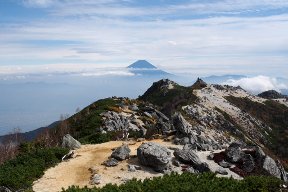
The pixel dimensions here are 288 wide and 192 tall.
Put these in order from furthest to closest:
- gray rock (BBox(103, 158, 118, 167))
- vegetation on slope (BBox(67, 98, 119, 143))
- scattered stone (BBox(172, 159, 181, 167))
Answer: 1. vegetation on slope (BBox(67, 98, 119, 143))
2. scattered stone (BBox(172, 159, 181, 167))
3. gray rock (BBox(103, 158, 118, 167))

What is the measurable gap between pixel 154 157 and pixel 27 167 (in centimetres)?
1251

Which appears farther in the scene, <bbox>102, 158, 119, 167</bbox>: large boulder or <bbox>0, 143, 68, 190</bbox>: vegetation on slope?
<bbox>102, 158, 119, 167</bbox>: large boulder

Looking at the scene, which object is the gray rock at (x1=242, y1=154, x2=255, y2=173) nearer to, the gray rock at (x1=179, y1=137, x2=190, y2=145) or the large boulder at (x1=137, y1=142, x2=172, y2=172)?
the gray rock at (x1=179, y1=137, x2=190, y2=145)

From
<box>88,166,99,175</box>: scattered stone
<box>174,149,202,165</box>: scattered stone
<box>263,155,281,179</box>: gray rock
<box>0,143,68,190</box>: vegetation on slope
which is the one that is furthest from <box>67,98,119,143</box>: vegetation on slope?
<box>263,155,281,179</box>: gray rock

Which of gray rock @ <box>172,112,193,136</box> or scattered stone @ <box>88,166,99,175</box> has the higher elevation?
gray rock @ <box>172,112,193,136</box>

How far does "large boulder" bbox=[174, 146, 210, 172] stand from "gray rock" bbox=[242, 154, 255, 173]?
5462 mm

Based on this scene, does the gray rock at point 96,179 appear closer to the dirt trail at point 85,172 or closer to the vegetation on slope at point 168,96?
the dirt trail at point 85,172

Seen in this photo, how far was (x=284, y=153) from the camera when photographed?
124m

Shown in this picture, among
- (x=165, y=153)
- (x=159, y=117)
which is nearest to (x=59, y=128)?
(x=159, y=117)

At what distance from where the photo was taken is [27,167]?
3850cm

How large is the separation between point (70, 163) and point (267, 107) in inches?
5732

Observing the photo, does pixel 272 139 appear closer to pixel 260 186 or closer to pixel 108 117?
pixel 108 117

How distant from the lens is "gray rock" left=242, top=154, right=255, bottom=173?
42719mm

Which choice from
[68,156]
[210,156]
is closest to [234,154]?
[210,156]
